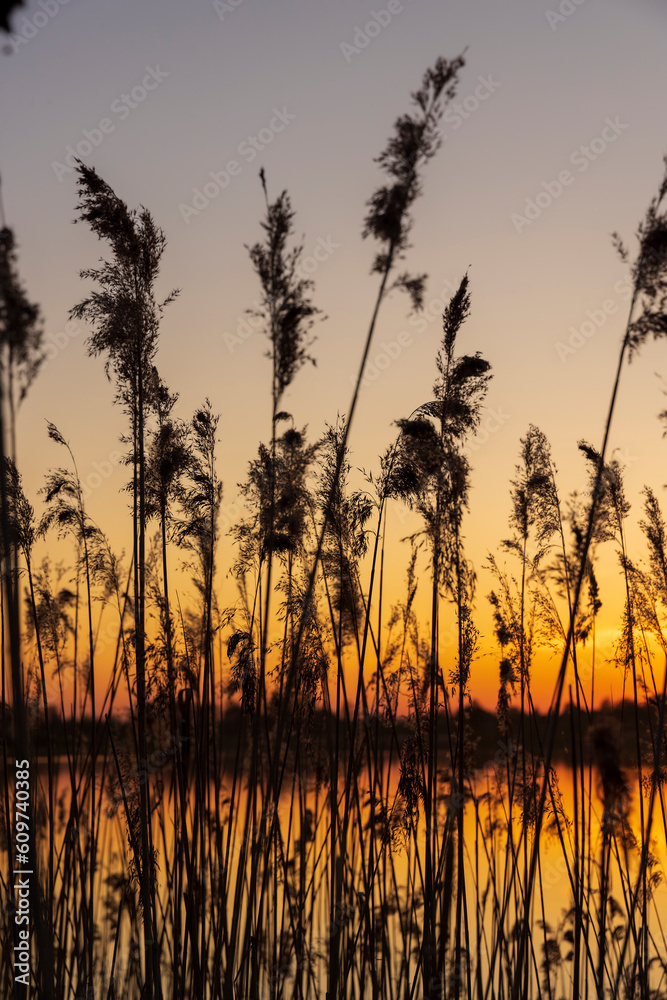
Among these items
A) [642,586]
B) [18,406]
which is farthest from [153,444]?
[642,586]

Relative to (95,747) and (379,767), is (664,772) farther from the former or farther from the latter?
(95,747)

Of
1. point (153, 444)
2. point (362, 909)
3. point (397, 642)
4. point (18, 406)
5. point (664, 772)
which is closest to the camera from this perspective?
point (18, 406)

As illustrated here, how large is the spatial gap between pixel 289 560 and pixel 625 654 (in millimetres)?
2529

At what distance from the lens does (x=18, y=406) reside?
257 centimetres

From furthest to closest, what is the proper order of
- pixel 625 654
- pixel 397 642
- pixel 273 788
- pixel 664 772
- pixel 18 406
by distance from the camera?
pixel 397 642
pixel 625 654
pixel 664 772
pixel 273 788
pixel 18 406

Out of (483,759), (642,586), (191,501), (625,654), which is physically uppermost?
(191,501)

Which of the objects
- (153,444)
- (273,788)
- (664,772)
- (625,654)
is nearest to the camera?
(273,788)

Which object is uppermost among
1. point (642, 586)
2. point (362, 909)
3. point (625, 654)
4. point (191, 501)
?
point (191, 501)

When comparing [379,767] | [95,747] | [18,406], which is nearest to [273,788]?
[379,767]

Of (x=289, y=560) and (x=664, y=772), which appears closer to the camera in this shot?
(x=289, y=560)

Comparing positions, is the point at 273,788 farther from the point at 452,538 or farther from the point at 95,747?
the point at 452,538

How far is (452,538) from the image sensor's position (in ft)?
12.1

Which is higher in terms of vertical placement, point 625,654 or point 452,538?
point 452,538

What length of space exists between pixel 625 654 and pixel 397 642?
62.8 inches
